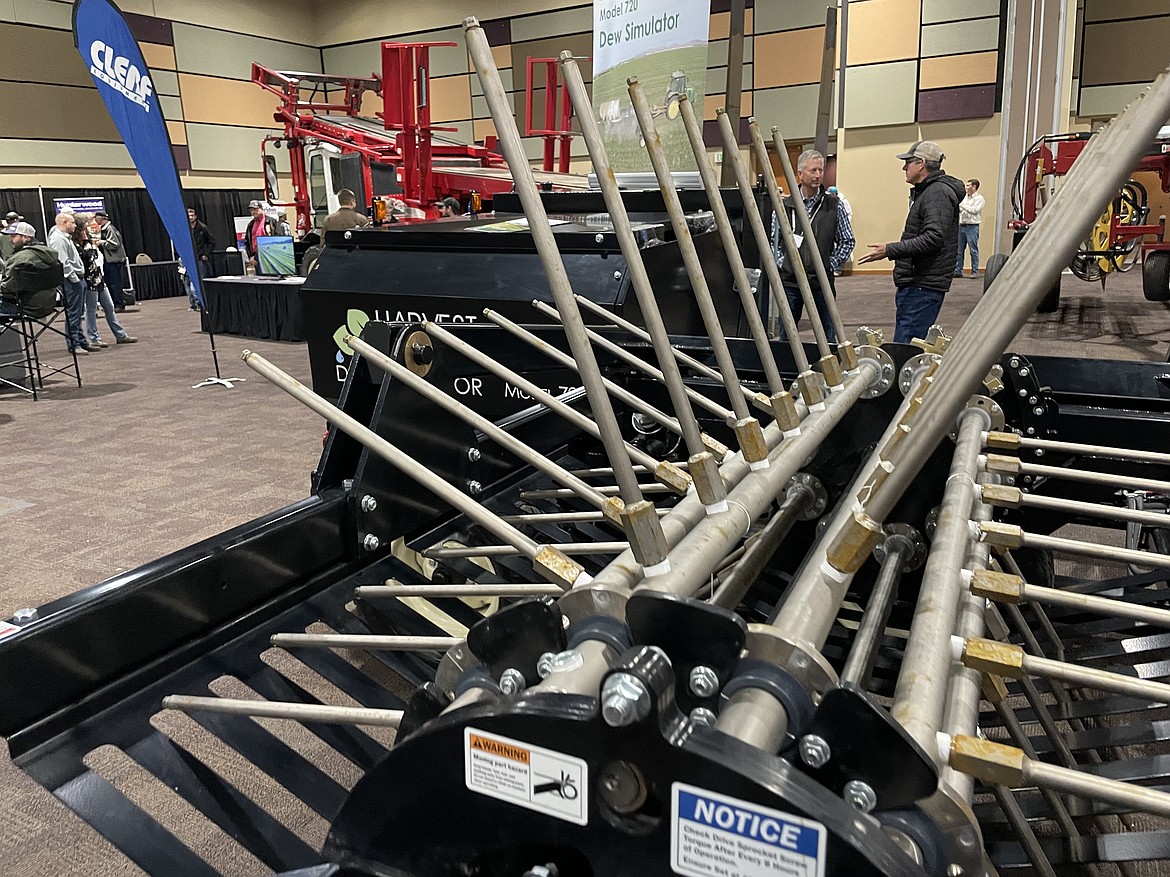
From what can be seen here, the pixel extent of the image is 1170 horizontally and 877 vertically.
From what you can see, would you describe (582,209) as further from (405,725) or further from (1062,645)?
(405,725)

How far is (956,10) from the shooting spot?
13.2m

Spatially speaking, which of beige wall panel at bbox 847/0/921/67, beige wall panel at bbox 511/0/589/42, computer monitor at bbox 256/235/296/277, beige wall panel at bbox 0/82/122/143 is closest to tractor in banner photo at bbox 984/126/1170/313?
beige wall panel at bbox 847/0/921/67

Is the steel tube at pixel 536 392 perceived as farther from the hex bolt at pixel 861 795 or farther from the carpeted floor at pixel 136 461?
the carpeted floor at pixel 136 461

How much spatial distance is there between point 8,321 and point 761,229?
7148 millimetres

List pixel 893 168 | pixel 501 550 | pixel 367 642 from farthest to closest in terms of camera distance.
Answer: pixel 893 168, pixel 501 550, pixel 367 642

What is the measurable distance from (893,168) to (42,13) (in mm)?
14430

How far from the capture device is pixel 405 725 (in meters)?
0.87

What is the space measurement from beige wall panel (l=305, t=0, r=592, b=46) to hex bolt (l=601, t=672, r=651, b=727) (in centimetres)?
1854

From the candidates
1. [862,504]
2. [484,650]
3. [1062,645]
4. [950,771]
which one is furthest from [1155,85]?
[1062,645]

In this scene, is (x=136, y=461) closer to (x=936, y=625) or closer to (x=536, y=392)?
(x=536, y=392)

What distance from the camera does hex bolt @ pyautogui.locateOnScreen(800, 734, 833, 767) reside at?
2.17 ft

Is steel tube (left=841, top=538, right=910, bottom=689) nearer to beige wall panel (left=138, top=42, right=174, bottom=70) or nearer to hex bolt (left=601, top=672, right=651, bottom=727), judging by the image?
hex bolt (left=601, top=672, right=651, bottom=727)

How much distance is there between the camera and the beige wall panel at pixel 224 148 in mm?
17250

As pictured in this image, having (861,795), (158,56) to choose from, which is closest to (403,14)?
(158,56)
